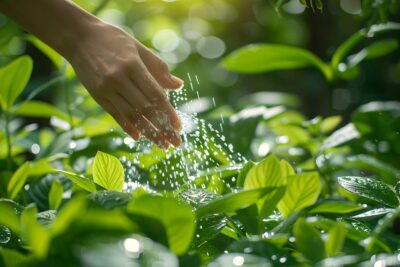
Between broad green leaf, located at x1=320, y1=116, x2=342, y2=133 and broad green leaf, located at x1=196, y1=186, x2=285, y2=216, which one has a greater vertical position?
broad green leaf, located at x1=196, y1=186, x2=285, y2=216

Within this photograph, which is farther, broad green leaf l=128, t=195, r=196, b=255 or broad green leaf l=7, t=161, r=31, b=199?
broad green leaf l=7, t=161, r=31, b=199

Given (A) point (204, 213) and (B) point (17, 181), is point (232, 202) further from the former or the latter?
(B) point (17, 181)

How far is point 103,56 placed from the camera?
117cm

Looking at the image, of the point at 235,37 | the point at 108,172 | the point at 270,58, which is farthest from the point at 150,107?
the point at 235,37

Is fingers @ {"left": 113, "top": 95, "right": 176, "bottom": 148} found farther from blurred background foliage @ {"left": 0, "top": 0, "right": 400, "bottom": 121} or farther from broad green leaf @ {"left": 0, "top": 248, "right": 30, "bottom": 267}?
blurred background foliage @ {"left": 0, "top": 0, "right": 400, "bottom": 121}

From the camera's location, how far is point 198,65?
213 inches

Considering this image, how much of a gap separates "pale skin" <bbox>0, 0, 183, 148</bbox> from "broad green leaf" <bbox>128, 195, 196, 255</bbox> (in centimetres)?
40

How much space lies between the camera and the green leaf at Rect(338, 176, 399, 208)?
3.71ft

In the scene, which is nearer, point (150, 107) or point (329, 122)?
point (150, 107)

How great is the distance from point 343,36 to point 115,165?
3758 millimetres

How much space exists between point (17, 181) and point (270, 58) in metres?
0.93

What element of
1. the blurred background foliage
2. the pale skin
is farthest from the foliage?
the blurred background foliage

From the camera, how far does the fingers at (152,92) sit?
1174 millimetres

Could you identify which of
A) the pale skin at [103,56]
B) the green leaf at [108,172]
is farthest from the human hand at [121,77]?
the green leaf at [108,172]
